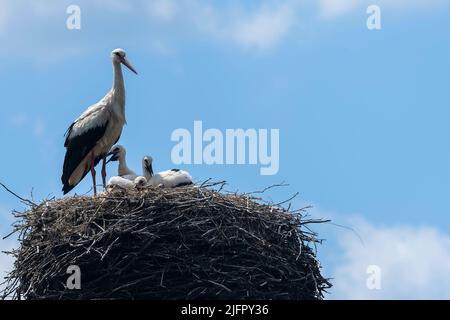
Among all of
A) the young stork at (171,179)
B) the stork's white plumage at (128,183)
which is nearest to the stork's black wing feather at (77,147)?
the young stork at (171,179)

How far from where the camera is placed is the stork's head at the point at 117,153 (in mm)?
16516

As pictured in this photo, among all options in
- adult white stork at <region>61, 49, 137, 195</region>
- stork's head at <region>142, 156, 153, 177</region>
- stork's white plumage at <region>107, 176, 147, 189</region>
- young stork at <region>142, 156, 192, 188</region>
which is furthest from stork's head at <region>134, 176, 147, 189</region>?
adult white stork at <region>61, 49, 137, 195</region>

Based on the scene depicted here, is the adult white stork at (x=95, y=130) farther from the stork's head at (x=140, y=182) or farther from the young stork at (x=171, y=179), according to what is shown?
the stork's head at (x=140, y=182)

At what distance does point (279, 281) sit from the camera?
14.0 meters

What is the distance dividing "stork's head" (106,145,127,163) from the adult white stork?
13 centimetres

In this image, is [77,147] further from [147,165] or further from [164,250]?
[164,250]

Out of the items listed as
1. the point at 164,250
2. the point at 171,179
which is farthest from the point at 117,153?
the point at 164,250

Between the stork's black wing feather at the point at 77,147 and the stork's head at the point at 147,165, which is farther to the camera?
the stork's black wing feather at the point at 77,147

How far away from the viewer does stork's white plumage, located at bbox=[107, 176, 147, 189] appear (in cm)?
1479

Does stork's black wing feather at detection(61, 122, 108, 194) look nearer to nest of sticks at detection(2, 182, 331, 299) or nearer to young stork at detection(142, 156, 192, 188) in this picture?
young stork at detection(142, 156, 192, 188)
